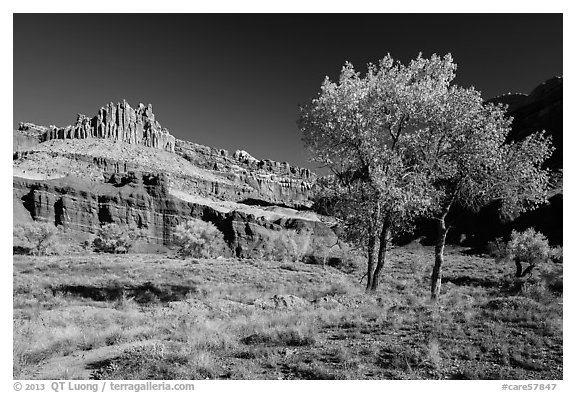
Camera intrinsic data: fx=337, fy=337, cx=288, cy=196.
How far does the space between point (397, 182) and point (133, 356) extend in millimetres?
12250

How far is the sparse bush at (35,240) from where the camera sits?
55250mm

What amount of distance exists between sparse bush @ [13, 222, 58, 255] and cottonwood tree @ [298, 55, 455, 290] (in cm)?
5609

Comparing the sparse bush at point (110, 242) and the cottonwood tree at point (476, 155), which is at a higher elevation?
the cottonwood tree at point (476, 155)

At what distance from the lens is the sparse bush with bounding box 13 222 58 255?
181 ft

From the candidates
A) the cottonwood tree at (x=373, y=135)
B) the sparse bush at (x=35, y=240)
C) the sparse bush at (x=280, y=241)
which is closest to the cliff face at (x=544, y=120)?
the sparse bush at (x=280, y=241)

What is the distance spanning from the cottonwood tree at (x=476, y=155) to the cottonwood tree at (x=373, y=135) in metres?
0.63

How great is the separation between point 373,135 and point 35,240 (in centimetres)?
6180

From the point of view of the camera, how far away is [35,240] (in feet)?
184

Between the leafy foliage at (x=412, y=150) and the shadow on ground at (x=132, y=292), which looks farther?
the shadow on ground at (x=132, y=292)

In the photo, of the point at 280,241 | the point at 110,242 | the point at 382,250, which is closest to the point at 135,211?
the point at 280,241

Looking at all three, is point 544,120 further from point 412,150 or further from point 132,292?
point 132,292

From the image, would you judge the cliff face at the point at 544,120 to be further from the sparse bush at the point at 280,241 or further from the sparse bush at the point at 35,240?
the sparse bush at the point at 35,240
